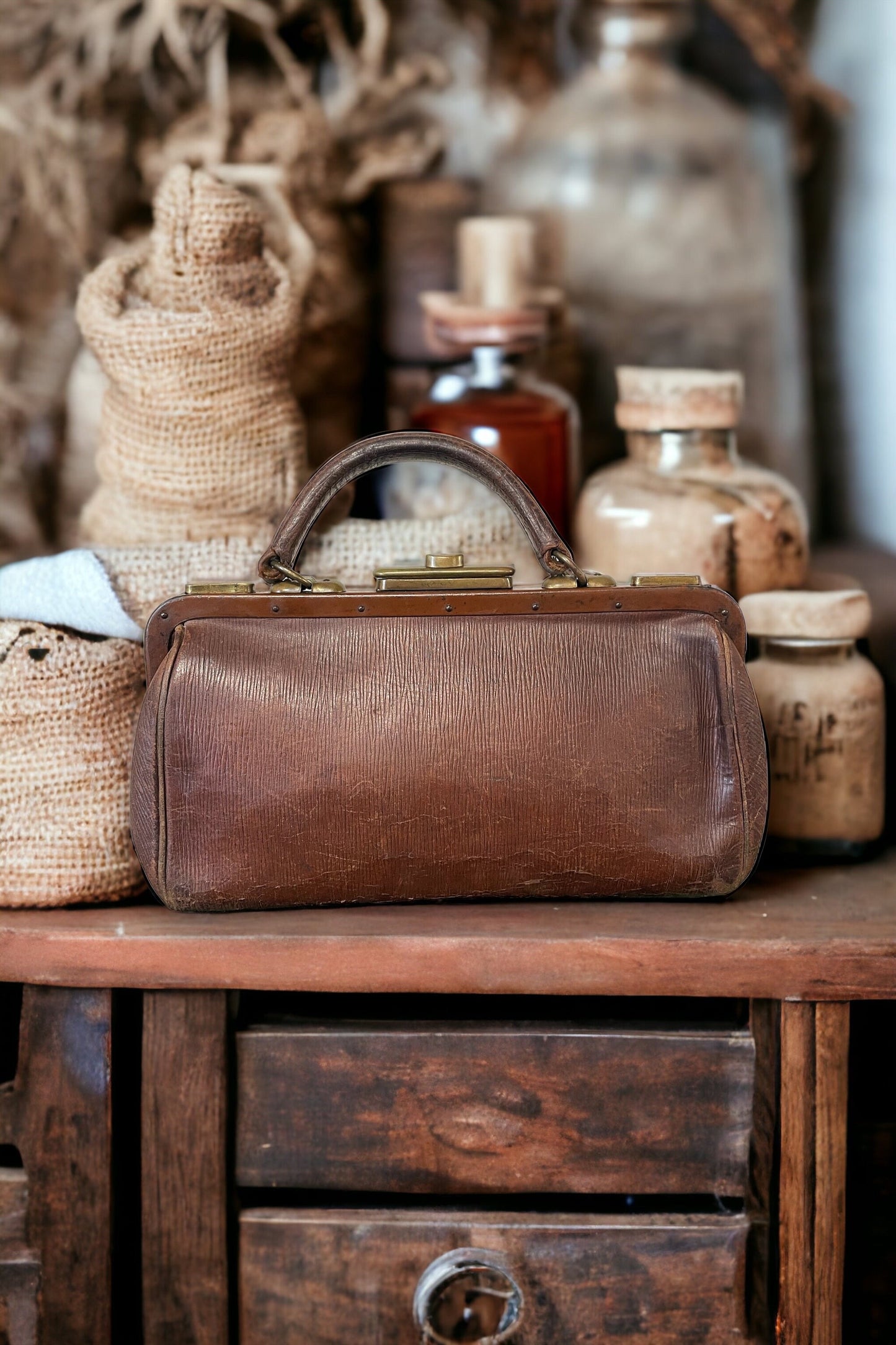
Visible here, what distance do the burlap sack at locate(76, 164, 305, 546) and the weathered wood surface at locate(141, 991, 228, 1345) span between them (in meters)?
0.32

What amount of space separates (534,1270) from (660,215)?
2.89 ft

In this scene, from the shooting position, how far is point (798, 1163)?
677 millimetres

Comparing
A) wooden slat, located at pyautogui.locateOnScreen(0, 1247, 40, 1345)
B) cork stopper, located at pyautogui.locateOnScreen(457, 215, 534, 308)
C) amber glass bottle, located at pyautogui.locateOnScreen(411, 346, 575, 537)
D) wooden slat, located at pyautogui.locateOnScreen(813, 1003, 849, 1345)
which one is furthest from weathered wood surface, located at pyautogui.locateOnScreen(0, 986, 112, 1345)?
cork stopper, located at pyautogui.locateOnScreen(457, 215, 534, 308)

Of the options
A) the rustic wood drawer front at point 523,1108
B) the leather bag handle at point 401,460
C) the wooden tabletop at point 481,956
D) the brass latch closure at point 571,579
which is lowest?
the rustic wood drawer front at point 523,1108

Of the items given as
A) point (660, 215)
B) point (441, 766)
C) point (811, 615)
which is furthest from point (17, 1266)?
point (660, 215)

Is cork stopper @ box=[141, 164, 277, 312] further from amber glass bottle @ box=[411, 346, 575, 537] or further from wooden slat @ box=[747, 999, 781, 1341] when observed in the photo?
wooden slat @ box=[747, 999, 781, 1341]

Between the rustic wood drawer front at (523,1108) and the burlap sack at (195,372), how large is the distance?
356mm

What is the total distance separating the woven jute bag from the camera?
0.72 m

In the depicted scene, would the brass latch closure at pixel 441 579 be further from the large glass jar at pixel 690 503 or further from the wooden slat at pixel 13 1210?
the wooden slat at pixel 13 1210

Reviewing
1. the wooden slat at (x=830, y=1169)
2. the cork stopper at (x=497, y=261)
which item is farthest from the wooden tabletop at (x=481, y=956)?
the cork stopper at (x=497, y=261)

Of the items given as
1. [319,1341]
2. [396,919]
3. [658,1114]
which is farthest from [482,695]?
[319,1341]

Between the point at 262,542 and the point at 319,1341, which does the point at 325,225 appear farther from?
the point at 319,1341

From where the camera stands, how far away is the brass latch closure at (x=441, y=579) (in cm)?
72

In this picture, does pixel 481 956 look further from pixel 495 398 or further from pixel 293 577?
pixel 495 398
